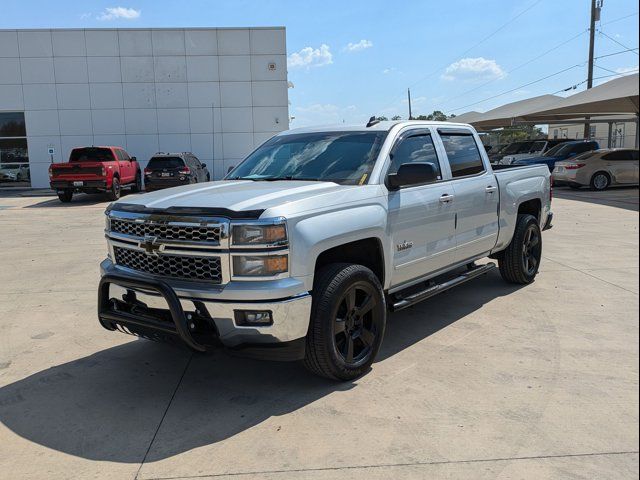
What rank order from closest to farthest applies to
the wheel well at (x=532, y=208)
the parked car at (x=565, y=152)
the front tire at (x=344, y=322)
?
the front tire at (x=344, y=322) < the wheel well at (x=532, y=208) < the parked car at (x=565, y=152)

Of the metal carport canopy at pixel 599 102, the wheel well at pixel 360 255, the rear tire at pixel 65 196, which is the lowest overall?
the rear tire at pixel 65 196

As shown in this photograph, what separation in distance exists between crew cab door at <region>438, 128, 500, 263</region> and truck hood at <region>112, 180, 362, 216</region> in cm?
164

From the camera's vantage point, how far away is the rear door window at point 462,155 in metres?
5.70

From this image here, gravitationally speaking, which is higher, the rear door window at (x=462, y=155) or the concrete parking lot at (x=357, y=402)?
the rear door window at (x=462, y=155)

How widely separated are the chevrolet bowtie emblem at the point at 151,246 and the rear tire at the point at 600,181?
2071 centimetres

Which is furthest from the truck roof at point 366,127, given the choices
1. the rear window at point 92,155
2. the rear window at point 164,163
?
the rear window at point 92,155

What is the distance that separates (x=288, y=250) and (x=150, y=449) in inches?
58.9

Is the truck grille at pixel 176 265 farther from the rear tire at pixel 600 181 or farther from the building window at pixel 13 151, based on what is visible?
the building window at pixel 13 151

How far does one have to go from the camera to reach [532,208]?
24.1 feet

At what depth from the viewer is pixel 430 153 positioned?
5449 millimetres

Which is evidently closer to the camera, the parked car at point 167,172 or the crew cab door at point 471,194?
the crew cab door at point 471,194

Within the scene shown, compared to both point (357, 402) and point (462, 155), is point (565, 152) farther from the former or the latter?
point (357, 402)

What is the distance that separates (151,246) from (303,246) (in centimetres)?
112

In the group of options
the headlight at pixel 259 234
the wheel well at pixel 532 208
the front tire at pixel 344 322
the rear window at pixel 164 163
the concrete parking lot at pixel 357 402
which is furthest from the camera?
the rear window at pixel 164 163
